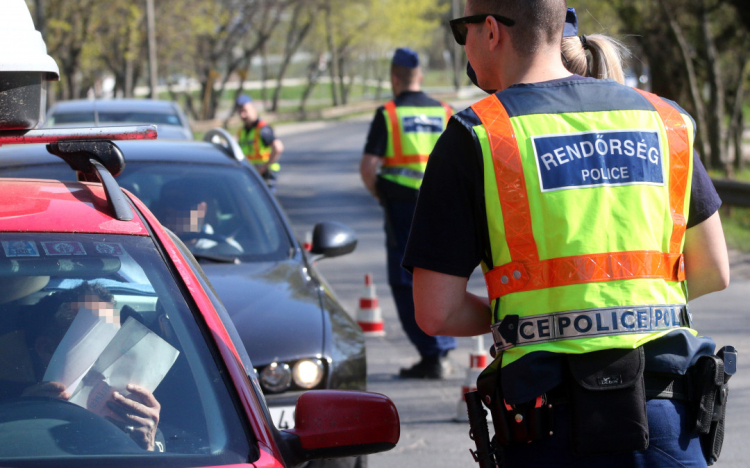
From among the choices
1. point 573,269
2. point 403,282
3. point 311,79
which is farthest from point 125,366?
point 311,79

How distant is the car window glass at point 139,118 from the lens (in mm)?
11695

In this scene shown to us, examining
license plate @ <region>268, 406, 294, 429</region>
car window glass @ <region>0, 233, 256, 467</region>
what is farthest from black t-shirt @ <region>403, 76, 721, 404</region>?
license plate @ <region>268, 406, 294, 429</region>

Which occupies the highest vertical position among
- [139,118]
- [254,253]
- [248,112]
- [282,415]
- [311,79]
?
[254,253]

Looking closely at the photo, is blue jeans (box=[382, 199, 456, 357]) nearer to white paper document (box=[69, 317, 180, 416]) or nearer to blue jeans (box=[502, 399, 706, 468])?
white paper document (box=[69, 317, 180, 416])

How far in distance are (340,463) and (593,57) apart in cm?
200

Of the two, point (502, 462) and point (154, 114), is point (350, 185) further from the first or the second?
point (502, 462)

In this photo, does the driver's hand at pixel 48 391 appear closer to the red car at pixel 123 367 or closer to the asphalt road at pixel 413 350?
the red car at pixel 123 367

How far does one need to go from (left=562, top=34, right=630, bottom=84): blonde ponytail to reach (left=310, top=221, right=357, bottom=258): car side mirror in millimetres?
2705

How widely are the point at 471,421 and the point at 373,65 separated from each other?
281 ft

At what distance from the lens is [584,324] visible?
1974mm

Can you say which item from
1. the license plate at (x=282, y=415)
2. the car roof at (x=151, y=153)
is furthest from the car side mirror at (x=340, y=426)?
the car roof at (x=151, y=153)

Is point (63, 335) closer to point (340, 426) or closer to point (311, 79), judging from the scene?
point (340, 426)

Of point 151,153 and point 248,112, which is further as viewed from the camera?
point 248,112

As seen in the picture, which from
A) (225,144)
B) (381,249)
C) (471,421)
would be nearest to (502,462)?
(471,421)
